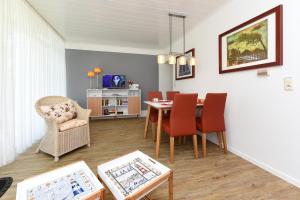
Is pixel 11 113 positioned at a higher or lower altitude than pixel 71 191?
higher

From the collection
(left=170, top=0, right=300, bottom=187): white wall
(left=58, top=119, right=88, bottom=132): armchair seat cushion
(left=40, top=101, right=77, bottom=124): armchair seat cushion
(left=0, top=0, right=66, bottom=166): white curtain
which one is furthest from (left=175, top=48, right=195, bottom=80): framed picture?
(left=0, top=0, right=66, bottom=166): white curtain

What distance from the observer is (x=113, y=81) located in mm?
5000

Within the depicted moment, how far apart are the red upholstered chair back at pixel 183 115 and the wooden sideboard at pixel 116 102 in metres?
3.09

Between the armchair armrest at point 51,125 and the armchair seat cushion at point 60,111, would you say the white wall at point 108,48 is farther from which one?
the armchair armrest at point 51,125

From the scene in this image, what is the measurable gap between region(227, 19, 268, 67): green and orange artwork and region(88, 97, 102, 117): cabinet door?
147 inches

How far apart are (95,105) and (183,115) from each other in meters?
3.37

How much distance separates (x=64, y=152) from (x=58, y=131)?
1.11 ft

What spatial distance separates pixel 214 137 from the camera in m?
2.87

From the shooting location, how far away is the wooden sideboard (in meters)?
4.84

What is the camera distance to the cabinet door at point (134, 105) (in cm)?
506

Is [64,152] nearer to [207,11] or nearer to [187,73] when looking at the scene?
[187,73]

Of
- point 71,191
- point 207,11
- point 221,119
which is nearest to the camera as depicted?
point 71,191

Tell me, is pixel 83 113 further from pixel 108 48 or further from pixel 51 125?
pixel 108 48

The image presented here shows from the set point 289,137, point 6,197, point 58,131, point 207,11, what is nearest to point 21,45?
point 58,131
